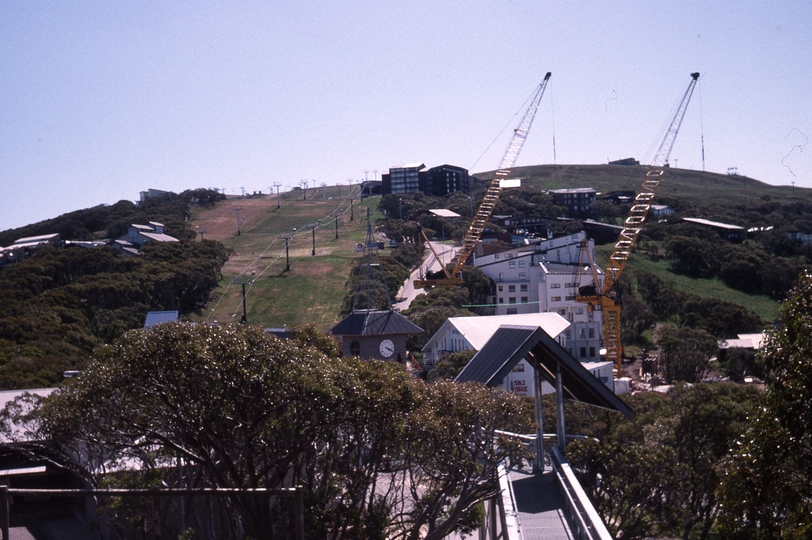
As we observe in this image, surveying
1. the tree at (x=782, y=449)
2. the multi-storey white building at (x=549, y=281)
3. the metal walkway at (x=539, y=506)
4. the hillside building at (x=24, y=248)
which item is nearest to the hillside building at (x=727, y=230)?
the multi-storey white building at (x=549, y=281)

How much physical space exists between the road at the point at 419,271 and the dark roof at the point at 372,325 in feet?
97.9

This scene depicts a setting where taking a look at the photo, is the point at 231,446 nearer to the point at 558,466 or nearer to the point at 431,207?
the point at 558,466

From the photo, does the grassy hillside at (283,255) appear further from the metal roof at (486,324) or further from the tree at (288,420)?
the tree at (288,420)

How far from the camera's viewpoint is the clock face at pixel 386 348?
20.0 m

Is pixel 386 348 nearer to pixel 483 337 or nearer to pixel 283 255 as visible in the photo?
pixel 483 337

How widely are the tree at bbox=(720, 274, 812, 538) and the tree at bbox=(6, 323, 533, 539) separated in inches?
143

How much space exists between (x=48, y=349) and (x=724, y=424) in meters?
26.7

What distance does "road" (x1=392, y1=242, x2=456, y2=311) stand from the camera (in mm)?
53784

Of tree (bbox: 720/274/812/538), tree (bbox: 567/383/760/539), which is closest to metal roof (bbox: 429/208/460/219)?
tree (bbox: 567/383/760/539)

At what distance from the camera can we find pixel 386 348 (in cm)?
2011

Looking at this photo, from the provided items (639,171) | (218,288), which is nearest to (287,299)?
(218,288)

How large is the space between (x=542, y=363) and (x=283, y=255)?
6146cm

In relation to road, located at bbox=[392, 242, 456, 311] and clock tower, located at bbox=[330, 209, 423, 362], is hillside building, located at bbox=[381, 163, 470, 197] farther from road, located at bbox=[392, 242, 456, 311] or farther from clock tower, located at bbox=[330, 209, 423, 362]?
clock tower, located at bbox=[330, 209, 423, 362]

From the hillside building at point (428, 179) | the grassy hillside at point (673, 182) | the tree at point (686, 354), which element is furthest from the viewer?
the grassy hillside at point (673, 182)
